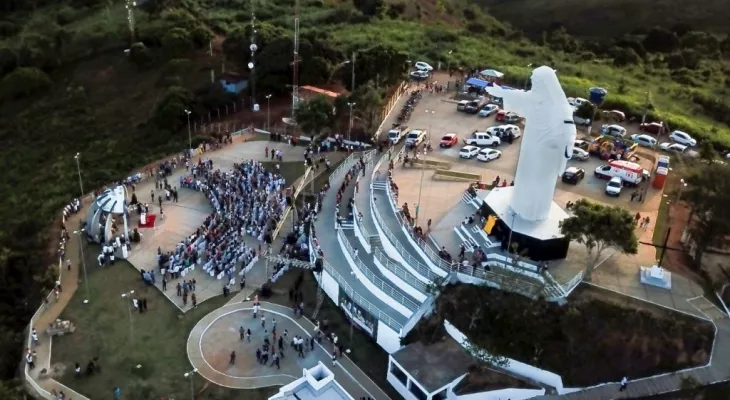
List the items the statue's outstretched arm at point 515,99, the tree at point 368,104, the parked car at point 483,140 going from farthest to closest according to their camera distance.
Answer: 1. the tree at point 368,104
2. the parked car at point 483,140
3. the statue's outstretched arm at point 515,99

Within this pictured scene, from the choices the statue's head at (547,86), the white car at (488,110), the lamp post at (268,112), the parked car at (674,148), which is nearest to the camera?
the statue's head at (547,86)

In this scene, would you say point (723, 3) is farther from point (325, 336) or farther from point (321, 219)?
point (325, 336)

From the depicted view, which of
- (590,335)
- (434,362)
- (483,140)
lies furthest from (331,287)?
(483,140)

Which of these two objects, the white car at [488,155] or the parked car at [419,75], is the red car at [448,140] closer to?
the white car at [488,155]

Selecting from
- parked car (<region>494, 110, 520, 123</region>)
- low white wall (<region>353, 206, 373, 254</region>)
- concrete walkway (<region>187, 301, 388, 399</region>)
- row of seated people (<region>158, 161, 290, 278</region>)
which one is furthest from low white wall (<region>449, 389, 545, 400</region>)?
parked car (<region>494, 110, 520, 123</region>)

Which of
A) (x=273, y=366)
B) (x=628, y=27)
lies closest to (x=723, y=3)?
(x=628, y=27)

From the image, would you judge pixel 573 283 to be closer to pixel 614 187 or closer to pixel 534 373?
pixel 534 373

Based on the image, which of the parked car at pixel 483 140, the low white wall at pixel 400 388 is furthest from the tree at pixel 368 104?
the low white wall at pixel 400 388
